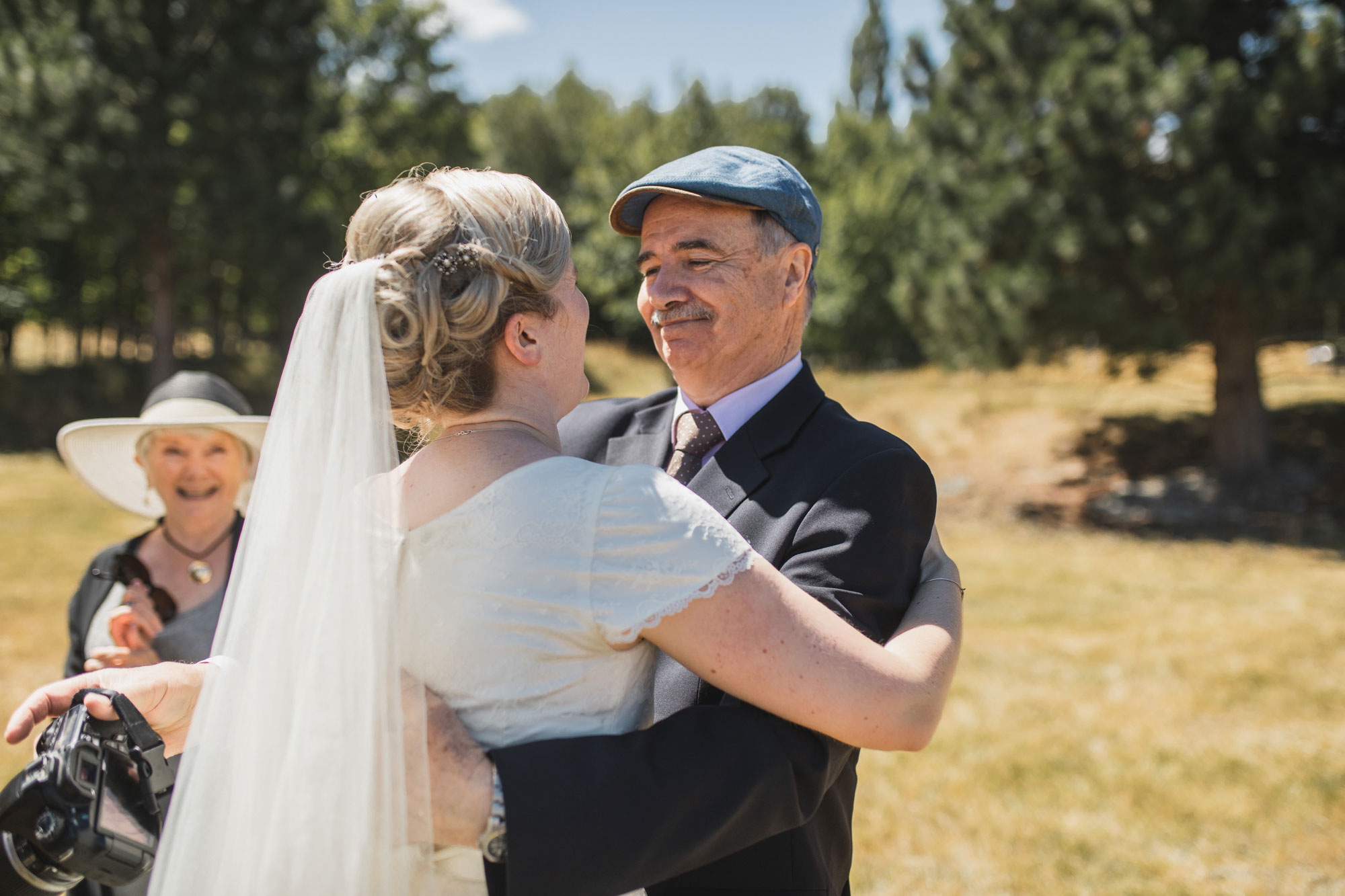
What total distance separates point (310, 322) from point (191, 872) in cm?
89

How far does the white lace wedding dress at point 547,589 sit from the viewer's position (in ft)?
4.68

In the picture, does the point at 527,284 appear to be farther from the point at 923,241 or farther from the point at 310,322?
the point at 923,241

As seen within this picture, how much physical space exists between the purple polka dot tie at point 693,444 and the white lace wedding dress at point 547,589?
2.83 feet

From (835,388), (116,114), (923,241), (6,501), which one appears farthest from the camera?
(835,388)

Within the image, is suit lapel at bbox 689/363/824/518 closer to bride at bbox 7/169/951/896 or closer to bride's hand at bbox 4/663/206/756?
bride at bbox 7/169/951/896

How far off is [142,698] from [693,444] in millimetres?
1350

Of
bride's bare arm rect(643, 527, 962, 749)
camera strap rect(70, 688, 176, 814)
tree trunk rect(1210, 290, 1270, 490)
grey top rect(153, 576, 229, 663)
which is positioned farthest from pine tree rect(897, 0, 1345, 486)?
camera strap rect(70, 688, 176, 814)

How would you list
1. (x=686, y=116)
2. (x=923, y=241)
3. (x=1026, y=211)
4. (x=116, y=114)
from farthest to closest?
1. (x=686, y=116)
2. (x=116, y=114)
3. (x=923, y=241)
4. (x=1026, y=211)

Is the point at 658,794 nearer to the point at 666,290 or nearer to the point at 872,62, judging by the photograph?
the point at 666,290

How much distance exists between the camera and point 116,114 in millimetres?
18844

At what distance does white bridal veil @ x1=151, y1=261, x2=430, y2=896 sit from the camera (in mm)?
1430

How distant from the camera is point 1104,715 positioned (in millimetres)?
6398

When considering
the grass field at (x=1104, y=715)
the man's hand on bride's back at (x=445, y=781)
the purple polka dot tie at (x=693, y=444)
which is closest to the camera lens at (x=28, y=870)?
the man's hand on bride's back at (x=445, y=781)

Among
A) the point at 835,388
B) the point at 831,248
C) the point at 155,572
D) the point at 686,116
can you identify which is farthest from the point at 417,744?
the point at 831,248
